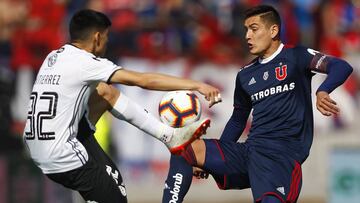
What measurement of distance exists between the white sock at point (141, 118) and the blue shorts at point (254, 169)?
1.51 ft

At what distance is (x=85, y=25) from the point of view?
26.2ft

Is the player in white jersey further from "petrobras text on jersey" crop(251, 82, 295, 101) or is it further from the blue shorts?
"petrobras text on jersey" crop(251, 82, 295, 101)

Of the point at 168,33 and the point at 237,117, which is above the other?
the point at 237,117

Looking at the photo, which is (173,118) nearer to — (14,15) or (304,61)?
(304,61)

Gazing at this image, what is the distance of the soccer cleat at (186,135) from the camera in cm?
777

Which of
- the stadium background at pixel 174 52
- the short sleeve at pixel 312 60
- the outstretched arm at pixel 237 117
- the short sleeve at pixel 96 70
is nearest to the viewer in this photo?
the short sleeve at pixel 96 70

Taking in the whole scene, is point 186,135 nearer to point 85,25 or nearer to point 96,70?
point 96,70

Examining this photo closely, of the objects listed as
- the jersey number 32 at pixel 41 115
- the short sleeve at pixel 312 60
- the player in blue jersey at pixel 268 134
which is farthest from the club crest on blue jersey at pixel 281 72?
the jersey number 32 at pixel 41 115

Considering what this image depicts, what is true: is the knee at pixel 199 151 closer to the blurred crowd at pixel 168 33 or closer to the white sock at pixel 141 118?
the white sock at pixel 141 118


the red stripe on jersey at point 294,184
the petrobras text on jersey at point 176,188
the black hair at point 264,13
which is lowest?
the petrobras text on jersey at point 176,188

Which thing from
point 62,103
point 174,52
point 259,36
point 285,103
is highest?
point 259,36

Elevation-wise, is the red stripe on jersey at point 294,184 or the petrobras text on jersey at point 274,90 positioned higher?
the petrobras text on jersey at point 274,90

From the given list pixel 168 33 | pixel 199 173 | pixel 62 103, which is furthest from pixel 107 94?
pixel 168 33

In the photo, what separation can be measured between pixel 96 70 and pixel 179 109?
2.87ft
